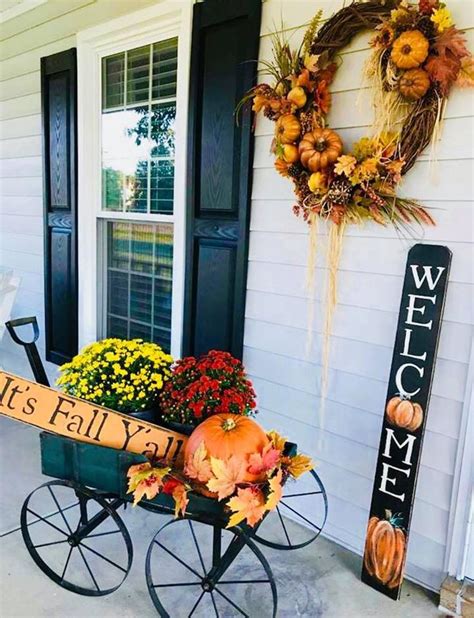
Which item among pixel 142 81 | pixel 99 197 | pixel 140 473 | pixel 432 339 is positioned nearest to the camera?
pixel 140 473

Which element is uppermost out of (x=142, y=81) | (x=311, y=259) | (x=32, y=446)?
(x=142, y=81)

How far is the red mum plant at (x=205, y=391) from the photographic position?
1797 millimetres

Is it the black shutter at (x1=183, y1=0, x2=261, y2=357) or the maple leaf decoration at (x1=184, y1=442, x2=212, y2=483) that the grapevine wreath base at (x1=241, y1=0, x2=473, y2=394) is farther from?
the maple leaf decoration at (x1=184, y1=442, x2=212, y2=483)

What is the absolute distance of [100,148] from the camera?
321 centimetres

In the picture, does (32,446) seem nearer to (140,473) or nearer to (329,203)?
(140,473)

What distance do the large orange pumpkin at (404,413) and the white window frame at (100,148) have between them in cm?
125

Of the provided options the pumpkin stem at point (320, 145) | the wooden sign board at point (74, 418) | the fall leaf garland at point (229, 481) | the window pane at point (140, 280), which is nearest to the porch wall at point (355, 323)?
the pumpkin stem at point (320, 145)

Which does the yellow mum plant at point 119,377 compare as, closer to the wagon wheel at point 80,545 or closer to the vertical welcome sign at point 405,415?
the wagon wheel at point 80,545

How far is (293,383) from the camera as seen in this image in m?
2.34

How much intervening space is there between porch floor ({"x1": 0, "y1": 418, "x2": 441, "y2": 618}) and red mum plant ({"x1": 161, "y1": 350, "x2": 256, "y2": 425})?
2.23ft

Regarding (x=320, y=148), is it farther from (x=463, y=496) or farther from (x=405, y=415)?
(x=463, y=496)

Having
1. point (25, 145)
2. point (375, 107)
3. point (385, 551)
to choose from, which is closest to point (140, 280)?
point (25, 145)

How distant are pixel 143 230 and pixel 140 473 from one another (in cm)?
180

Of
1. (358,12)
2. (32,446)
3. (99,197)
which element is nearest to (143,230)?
(99,197)
